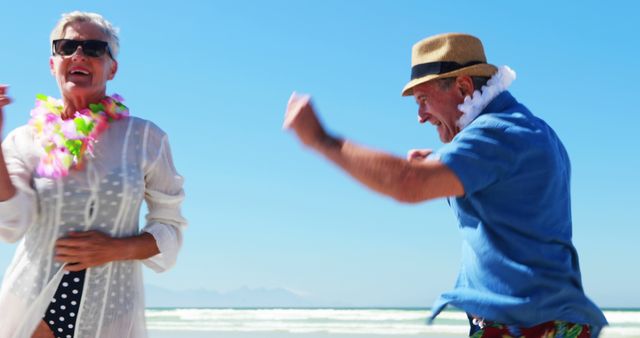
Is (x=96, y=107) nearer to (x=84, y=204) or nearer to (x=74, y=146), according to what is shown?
(x=74, y=146)

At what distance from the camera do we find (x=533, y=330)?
7.63 ft

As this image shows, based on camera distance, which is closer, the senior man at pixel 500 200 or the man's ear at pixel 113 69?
the senior man at pixel 500 200

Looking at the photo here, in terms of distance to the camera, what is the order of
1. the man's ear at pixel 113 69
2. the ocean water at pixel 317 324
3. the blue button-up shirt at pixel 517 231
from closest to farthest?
1. the blue button-up shirt at pixel 517 231
2. the man's ear at pixel 113 69
3. the ocean water at pixel 317 324

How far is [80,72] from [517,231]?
161 cm

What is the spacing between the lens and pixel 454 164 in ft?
7.19

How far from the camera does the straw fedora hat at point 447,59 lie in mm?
2543

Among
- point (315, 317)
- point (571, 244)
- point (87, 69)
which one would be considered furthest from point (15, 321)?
point (315, 317)

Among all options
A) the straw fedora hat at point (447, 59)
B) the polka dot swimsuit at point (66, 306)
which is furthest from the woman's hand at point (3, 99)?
the straw fedora hat at point (447, 59)

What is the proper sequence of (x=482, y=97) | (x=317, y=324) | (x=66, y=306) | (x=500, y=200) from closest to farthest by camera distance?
(x=500, y=200) → (x=482, y=97) → (x=66, y=306) → (x=317, y=324)

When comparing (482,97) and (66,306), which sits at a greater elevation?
(482,97)

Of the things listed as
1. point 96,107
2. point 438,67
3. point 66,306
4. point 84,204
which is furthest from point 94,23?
point 438,67

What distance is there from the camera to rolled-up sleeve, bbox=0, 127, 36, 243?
278 centimetres

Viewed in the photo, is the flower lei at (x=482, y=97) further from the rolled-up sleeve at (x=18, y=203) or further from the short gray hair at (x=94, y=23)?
the rolled-up sleeve at (x=18, y=203)

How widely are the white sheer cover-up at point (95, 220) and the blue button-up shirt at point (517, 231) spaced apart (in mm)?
1122
